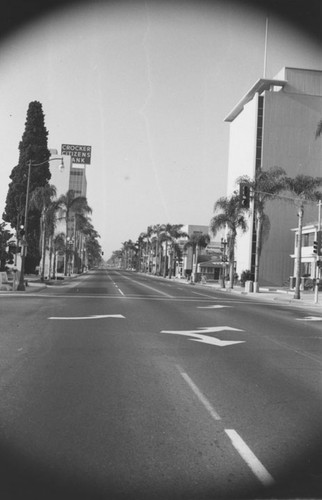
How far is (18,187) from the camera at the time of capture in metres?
51.9

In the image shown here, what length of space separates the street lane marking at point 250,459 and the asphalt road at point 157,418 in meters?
0.01

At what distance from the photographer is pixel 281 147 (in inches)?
2869

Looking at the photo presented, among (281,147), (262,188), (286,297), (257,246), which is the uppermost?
(281,147)

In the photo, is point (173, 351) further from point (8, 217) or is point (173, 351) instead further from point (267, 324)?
point (8, 217)

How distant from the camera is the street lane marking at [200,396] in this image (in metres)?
5.96

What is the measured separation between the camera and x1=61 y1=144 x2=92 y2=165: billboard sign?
1552 inches

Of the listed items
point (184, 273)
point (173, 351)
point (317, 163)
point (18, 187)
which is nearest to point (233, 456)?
point (173, 351)

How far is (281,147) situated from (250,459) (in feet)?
236

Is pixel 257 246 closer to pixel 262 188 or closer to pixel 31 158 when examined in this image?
pixel 262 188

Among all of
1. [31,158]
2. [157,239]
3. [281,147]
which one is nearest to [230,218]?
[31,158]

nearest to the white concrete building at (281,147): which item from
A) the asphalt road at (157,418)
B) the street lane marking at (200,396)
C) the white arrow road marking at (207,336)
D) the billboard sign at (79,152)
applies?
the billboard sign at (79,152)

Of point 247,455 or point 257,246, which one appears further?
point 257,246

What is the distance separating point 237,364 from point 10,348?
422 centimetres

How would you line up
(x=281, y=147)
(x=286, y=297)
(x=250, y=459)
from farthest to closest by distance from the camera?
(x=281, y=147) → (x=286, y=297) → (x=250, y=459)
